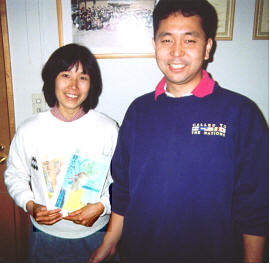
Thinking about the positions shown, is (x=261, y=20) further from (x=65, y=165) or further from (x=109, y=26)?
(x=65, y=165)

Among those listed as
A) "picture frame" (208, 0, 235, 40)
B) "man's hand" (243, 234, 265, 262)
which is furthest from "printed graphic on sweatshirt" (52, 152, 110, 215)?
"picture frame" (208, 0, 235, 40)

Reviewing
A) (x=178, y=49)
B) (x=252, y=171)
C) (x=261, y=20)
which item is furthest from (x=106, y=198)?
(x=261, y=20)

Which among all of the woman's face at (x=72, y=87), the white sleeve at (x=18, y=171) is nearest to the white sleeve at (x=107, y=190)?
the woman's face at (x=72, y=87)

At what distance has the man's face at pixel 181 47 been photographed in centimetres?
95

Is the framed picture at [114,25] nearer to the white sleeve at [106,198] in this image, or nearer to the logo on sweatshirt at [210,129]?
the logo on sweatshirt at [210,129]

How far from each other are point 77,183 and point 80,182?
17mm

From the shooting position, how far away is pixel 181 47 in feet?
3.17

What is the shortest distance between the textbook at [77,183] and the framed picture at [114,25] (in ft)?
2.71

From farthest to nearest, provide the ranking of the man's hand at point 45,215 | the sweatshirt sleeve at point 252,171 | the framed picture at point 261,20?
1. the framed picture at point 261,20
2. the man's hand at point 45,215
3. the sweatshirt sleeve at point 252,171

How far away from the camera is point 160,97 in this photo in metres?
1.11

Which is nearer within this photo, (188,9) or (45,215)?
(188,9)

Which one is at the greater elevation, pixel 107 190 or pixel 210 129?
pixel 210 129

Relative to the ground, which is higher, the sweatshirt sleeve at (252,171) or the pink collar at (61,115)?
the pink collar at (61,115)

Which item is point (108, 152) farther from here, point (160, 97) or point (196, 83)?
point (196, 83)
